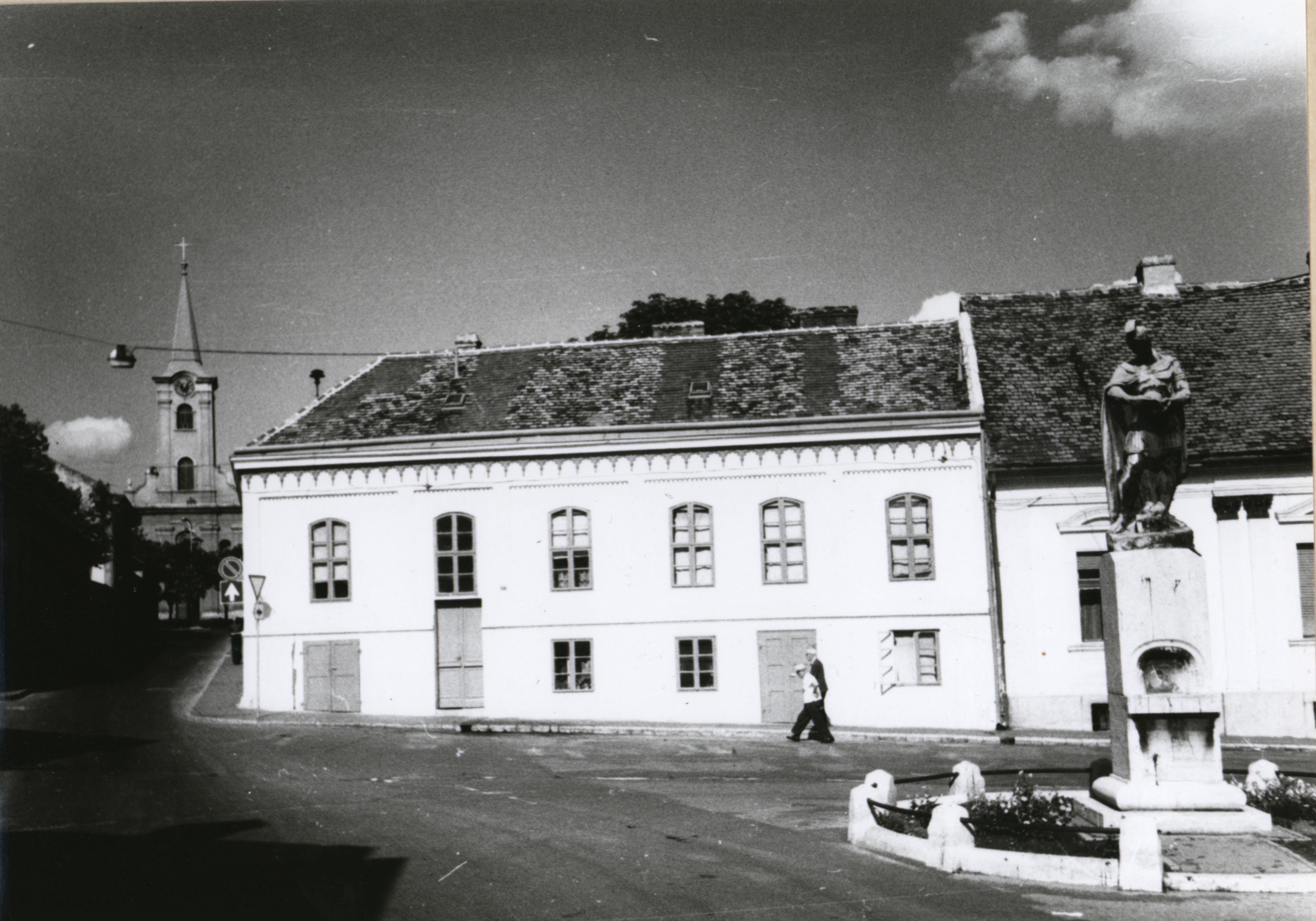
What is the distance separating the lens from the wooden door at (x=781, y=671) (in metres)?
24.7

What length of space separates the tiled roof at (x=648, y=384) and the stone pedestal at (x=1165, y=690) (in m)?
13.8

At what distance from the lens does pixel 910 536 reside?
24.8 meters

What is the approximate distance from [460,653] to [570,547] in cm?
316

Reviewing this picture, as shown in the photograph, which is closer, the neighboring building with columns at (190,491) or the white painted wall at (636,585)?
the white painted wall at (636,585)

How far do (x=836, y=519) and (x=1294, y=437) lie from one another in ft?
28.3

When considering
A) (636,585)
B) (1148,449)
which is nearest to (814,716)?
(636,585)

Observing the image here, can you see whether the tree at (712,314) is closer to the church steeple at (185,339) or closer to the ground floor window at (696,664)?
the ground floor window at (696,664)

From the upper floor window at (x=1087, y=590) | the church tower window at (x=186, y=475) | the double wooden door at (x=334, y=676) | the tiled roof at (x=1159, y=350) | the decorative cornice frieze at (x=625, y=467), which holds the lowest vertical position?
the double wooden door at (x=334, y=676)

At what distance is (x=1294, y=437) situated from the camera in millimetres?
23266

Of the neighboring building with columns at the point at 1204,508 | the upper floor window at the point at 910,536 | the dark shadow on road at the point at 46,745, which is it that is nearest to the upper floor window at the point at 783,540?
the upper floor window at the point at 910,536

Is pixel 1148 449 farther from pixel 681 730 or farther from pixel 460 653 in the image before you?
pixel 460 653

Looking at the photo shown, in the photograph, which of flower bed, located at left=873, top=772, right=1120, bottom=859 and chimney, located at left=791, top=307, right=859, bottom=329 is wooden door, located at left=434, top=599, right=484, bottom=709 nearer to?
chimney, located at left=791, top=307, right=859, bottom=329

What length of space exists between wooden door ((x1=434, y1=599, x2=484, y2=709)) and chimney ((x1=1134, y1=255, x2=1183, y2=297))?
52.7 ft

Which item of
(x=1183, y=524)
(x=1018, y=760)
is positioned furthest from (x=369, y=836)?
(x=1018, y=760)
